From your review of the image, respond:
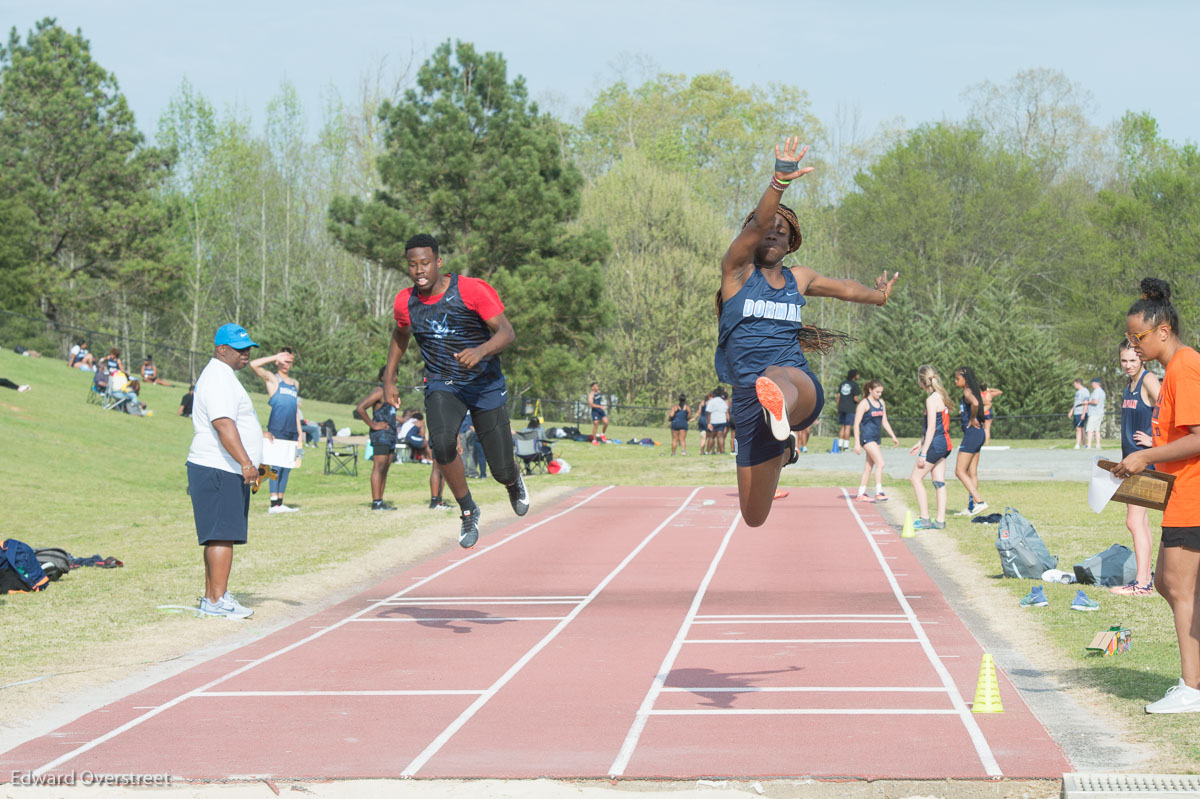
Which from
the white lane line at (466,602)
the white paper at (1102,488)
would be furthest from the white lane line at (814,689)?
the white lane line at (466,602)

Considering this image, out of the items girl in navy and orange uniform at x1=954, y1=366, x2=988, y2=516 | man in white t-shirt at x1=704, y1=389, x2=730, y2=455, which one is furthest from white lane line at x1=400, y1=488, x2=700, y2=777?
man in white t-shirt at x1=704, y1=389, x2=730, y2=455

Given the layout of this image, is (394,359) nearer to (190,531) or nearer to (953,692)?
(953,692)

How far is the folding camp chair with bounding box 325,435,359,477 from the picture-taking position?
24.4 meters

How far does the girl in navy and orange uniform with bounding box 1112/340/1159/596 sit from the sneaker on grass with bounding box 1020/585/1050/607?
659 millimetres

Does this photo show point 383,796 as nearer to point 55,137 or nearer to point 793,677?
point 793,677

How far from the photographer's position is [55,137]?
4803 centimetres

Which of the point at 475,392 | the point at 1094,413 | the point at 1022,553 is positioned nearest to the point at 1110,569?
the point at 1022,553

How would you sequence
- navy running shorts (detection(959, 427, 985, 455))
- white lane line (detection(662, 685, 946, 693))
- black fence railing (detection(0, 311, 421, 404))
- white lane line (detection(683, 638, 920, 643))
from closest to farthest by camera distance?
white lane line (detection(662, 685, 946, 693))
white lane line (detection(683, 638, 920, 643))
navy running shorts (detection(959, 427, 985, 455))
black fence railing (detection(0, 311, 421, 404))

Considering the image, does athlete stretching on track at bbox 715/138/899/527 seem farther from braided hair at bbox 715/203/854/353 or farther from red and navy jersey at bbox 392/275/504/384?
red and navy jersey at bbox 392/275/504/384

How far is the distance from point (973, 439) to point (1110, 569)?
191 inches

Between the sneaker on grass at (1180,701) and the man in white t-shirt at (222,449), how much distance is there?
635 cm

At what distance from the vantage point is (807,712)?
6.62 metres

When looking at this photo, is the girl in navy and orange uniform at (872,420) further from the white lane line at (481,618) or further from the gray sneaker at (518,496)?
the gray sneaker at (518,496)

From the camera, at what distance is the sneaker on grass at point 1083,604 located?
372 inches
